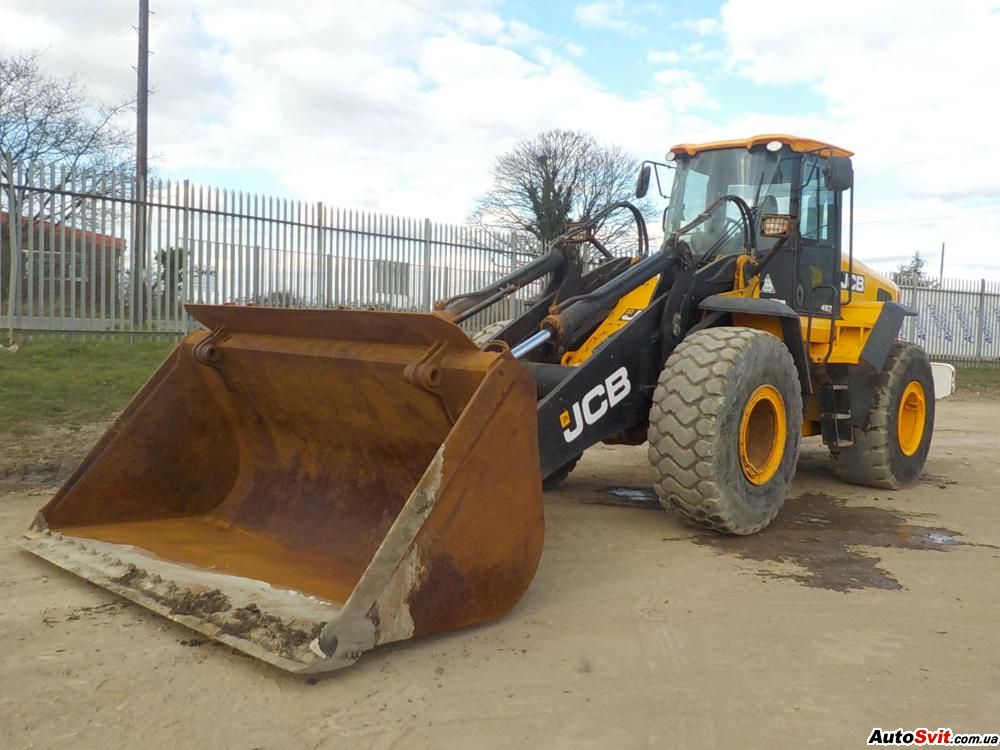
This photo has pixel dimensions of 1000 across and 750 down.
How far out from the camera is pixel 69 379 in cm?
914

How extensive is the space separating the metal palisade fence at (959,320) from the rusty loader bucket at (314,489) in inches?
787

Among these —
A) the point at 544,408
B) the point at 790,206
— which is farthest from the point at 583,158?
the point at 544,408

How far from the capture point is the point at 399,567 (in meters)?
3.11

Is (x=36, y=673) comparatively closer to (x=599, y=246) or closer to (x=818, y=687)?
(x=818, y=687)

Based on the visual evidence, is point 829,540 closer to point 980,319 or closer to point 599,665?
point 599,665

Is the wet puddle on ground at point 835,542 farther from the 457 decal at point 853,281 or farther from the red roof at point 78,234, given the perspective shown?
the red roof at point 78,234

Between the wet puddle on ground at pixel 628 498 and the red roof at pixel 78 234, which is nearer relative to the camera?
the wet puddle on ground at pixel 628 498

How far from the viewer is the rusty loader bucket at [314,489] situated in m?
3.20

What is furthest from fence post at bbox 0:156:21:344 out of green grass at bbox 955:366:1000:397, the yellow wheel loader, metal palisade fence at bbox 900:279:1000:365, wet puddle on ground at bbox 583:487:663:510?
metal palisade fence at bbox 900:279:1000:365

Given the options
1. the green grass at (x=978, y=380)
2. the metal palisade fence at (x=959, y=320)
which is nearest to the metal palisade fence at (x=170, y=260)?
the green grass at (x=978, y=380)

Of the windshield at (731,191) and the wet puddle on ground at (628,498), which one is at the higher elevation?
the windshield at (731,191)

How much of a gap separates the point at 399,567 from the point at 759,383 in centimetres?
257

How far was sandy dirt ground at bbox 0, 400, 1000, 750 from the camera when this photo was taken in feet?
8.79

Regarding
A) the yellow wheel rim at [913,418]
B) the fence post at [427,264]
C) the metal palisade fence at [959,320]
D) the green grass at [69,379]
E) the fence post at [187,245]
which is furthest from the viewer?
the metal palisade fence at [959,320]
